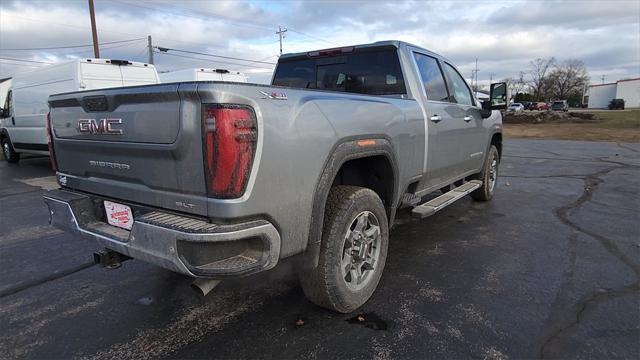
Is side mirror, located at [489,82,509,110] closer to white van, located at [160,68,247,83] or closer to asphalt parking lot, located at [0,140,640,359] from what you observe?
asphalt parking lot, located at [0,140,640,359]

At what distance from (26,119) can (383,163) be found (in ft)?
39.8

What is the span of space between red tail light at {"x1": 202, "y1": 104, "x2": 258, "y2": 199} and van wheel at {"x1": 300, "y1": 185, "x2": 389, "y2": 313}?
0.87 m

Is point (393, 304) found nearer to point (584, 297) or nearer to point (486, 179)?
point (584, 297)

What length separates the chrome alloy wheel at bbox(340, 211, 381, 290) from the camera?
131 inches

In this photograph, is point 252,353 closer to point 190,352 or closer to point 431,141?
point 190,352

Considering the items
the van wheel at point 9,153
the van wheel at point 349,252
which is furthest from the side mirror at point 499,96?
the van wheel at point 9,153

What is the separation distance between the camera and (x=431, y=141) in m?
4.42

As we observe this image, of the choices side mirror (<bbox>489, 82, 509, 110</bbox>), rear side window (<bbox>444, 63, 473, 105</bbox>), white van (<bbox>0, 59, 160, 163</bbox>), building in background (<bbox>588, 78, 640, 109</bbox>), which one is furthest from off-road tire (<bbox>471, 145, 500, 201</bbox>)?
building in background (<bbox>588, 78, 640, 109</bbox>)

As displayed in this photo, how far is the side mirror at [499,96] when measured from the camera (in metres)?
6.19

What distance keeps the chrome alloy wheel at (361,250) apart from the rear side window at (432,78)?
1.77 meters

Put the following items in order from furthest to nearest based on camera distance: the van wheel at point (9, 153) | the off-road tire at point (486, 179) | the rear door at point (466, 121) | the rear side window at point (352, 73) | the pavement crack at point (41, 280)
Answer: the van wheel at point (9, 153)
the off-road tire at point (486, 179)
the rear door at point (466, 121)
the rear side window at point (352, 73)
the pavement crack at point (41, 280)

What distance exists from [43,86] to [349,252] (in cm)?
1109

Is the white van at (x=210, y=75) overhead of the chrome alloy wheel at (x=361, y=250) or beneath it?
overhead

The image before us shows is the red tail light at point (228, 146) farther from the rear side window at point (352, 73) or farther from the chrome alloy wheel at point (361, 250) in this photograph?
the rear side window at point (352, 73)
